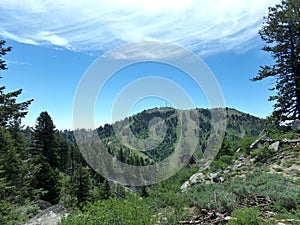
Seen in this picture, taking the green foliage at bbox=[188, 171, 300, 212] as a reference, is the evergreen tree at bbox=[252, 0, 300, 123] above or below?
above

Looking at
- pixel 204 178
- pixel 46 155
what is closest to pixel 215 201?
pixel 204 178

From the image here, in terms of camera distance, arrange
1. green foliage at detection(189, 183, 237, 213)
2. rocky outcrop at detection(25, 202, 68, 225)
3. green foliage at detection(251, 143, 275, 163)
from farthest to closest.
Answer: green foliage at detection(251, 143, 275, 163) → rocky outcrop at detection(25, 202, 68, 225) → green foliage at detection(189, 183, 237, 213)

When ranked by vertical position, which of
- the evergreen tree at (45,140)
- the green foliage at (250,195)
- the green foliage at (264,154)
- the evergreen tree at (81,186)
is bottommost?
the evergreen tree at (81,186)

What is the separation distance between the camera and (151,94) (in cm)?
1334

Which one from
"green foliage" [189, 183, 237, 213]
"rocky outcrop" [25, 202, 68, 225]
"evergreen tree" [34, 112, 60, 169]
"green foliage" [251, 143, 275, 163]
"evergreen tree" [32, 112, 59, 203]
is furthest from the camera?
"evergreen tree" [34, 112, 60, 169]

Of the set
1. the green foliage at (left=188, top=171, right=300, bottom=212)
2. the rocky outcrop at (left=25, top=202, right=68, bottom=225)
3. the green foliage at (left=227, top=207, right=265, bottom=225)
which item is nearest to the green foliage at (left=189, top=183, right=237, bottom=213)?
the green foliage at (left=188, top=171, right=300, bottom=212)

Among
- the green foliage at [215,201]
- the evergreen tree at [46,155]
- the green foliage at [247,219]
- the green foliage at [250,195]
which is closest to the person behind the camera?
the green foliage at [247,219]

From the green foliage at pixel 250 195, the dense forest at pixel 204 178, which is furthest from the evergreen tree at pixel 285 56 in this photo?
the green foliage at pixel 250 195

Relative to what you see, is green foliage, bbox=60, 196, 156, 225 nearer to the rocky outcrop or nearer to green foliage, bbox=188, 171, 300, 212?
green foliage, bbox=188, 171, 300, 212

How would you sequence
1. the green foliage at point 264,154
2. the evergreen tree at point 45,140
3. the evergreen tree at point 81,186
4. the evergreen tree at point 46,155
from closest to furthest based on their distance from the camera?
1. the green foliage at point 264,154
2. the evergreen tree at point 46,155
3. the evergreen tree at point 45,140
4. the evergreen tree at point 81,186

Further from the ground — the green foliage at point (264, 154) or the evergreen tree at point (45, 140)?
the evergreen tree at point (45, 140)

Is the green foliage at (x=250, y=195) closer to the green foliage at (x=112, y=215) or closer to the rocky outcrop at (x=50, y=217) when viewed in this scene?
the green foliage at (x=112, y=215)

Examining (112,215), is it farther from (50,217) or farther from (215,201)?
(50,217)

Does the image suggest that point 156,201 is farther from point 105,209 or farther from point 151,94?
point 151,94
